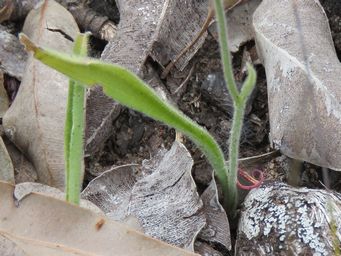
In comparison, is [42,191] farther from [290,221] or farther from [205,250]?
[290,221]

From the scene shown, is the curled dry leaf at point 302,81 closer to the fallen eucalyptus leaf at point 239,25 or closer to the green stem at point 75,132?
the fallen eucalyptus leaf at point 239,25

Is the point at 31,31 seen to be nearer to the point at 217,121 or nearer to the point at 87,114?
the point at 87,114

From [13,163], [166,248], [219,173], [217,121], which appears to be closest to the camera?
[166,248]

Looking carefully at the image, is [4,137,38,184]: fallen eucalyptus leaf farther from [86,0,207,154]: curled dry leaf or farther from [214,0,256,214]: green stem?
[214,0,256,214]: green stem

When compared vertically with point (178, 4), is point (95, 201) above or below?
below

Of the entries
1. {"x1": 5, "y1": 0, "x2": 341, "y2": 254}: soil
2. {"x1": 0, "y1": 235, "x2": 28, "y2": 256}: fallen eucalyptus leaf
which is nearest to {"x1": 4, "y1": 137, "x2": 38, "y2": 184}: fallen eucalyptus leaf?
{"x1": 5, "y1": 0, "x2": 341, "y2": 254}: soil

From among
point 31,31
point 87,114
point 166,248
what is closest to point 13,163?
point 87,114
